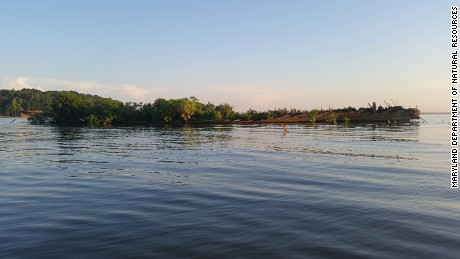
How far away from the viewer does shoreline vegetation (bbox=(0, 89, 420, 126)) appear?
103 meters

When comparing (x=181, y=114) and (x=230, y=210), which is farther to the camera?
(x=181, y=114)

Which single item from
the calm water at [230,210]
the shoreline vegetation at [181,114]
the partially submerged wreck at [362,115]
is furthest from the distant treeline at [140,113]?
the calm water at [230,210]

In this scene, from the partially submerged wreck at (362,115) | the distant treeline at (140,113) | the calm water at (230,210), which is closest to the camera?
the calm water at (230,210)

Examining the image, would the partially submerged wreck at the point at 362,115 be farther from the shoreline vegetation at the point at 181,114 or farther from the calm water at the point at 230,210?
the calm water at the point at 230,210

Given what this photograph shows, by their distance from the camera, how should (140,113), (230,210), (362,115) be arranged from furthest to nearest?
(140,113) → (362,115) → (230,210)

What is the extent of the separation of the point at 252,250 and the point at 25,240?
626cm

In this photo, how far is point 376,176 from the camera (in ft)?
65.3

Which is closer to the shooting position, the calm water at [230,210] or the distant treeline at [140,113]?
the calm water at [230,210]

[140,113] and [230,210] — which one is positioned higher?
[140,113]

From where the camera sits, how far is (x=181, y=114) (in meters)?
111

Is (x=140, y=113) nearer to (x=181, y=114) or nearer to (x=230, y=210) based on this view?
(x=181, y=114)

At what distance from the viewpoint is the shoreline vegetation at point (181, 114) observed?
336 feet

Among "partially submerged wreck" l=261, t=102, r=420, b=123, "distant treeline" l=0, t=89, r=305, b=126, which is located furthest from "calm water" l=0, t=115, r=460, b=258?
"distant treeline" l=0, t=89, r=305, b=126

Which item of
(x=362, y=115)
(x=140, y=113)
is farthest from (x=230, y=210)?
(x=140, y=113)
